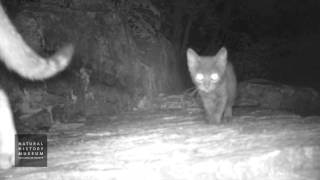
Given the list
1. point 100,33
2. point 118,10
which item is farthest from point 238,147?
point 118,10

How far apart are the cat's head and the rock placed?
2.05m

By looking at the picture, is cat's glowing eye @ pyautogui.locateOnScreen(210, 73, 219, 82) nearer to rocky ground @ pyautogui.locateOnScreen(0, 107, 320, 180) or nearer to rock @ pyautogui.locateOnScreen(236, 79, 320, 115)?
rocky ground @ pyautogui.locateOnScreen(0, 107, 320, 180)

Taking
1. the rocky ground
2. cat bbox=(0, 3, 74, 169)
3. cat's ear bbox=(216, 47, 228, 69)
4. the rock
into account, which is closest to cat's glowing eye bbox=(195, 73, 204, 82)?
cat's ear bbox=(216, 47, 228, 69)

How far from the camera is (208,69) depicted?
3.90 m

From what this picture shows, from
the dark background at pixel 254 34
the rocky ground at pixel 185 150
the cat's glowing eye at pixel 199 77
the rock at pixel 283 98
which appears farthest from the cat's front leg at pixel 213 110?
the dark background at pixel 254 34

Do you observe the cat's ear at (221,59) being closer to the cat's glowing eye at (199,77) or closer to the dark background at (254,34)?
the cat's glowing eye at (199,77)

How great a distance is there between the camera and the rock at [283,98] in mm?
5938

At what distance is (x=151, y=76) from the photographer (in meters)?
6.04

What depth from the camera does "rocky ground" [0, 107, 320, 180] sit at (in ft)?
7.45

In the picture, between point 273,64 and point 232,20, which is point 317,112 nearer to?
point 273,64

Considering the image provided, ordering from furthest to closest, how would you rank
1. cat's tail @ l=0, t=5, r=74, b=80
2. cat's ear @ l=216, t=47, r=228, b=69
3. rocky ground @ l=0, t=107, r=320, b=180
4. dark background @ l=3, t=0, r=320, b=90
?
dark background @ l=3, t=0, r=320, b=90 < cat's ear @ l=216, t=47, r=228, b=69 < cat's tail @ l=0, t=5, r=74, b=80 < rocky ground @ l=0, t=107, r=320, b=180

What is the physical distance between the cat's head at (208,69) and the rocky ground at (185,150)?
44 cm

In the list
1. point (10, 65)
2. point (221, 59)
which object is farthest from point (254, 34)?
point (10, 65)

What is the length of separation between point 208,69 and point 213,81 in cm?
14
